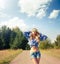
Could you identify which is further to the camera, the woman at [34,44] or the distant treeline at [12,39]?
the distant treeline at [12,39]

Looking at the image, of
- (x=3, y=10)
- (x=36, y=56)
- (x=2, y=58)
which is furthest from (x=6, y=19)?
(x=36, y=56)

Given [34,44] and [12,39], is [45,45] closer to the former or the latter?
[12,39]

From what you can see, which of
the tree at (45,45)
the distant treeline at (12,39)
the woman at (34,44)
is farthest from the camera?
the tree at (45,45)

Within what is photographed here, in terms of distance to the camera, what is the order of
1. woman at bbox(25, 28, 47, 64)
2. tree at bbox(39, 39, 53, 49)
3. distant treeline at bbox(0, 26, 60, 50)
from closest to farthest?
1. woman at bbox(25, 28, 47, 64)
2. distant treeline at bbox(0, 26, 60, 50)
3. tree at bbox(39, 39, 53, 49)

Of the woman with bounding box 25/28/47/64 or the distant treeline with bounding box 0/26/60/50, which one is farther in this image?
the distant treeline with bounding box 0/26/60/50

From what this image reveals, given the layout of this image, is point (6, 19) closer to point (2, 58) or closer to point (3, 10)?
point (3, 10)

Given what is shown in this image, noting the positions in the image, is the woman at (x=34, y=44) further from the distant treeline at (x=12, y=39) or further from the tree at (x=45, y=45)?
the tree at (x=45, y=45)

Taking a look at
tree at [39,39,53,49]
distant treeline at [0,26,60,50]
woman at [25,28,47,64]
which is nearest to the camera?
woman at [25,28,47,64]

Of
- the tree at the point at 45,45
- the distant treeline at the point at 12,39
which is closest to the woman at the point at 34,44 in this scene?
the distant treeline at the point at 12,39

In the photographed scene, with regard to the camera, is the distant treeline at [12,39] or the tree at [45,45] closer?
the distant treeline at [12,39]

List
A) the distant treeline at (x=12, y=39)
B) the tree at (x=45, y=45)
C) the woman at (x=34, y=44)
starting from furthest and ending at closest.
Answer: the tree at (x=45, y=45) → the distant treeline at (x=12, y=39) → the woman at (x=34, y=44)

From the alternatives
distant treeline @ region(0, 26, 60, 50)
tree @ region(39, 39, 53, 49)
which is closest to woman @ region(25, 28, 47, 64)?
distant treeline @ region(0, 26, 60, 50)

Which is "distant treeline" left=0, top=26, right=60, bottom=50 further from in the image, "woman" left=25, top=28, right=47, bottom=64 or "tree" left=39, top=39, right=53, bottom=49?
"woman" left=25, top=28, right=47, bottom=64

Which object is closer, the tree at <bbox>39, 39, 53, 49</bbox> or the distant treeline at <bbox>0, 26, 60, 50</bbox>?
the distant treeline at <bbox>0, 26, 60, 50</bbox>
